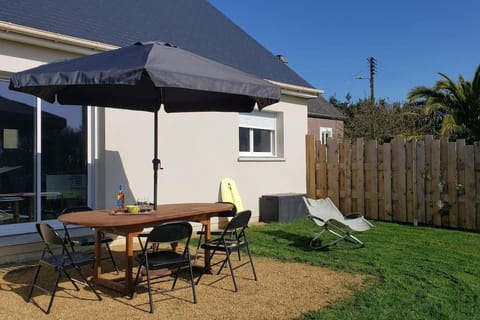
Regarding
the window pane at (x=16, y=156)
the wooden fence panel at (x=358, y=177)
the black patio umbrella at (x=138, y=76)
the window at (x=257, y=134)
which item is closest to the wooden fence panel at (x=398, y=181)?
the wooden fence panel at (x=358, y=177)

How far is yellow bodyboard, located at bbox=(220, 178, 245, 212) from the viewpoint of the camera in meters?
9.30

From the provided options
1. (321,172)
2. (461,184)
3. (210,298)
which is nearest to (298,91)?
(321,172)

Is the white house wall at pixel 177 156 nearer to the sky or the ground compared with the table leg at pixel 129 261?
nearer to the sky

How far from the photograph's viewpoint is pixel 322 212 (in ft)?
27.4

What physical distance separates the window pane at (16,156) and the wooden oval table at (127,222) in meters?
2.04

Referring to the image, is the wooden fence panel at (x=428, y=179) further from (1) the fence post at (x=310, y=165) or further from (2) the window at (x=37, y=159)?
(2) the window at (x=37, y=159)

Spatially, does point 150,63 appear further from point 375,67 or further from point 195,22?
point 375,67

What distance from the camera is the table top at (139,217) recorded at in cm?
478

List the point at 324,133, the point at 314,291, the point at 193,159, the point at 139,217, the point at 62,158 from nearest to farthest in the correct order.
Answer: the point at 139,217 → the point at 314,291 → the point at 62,158 → the point at 193,159 → the point at 324,133

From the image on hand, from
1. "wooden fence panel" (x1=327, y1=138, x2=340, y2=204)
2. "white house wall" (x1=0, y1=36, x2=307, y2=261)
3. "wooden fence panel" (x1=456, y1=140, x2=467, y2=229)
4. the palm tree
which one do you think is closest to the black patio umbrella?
"white house wall" (x1=0, y1=36, x2=307, y2=261)

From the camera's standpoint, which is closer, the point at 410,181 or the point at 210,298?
the point at 210,298

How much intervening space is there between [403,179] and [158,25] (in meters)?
6.69

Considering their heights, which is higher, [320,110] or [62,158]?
[320,110]

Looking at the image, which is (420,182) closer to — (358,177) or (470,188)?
(470,188)
